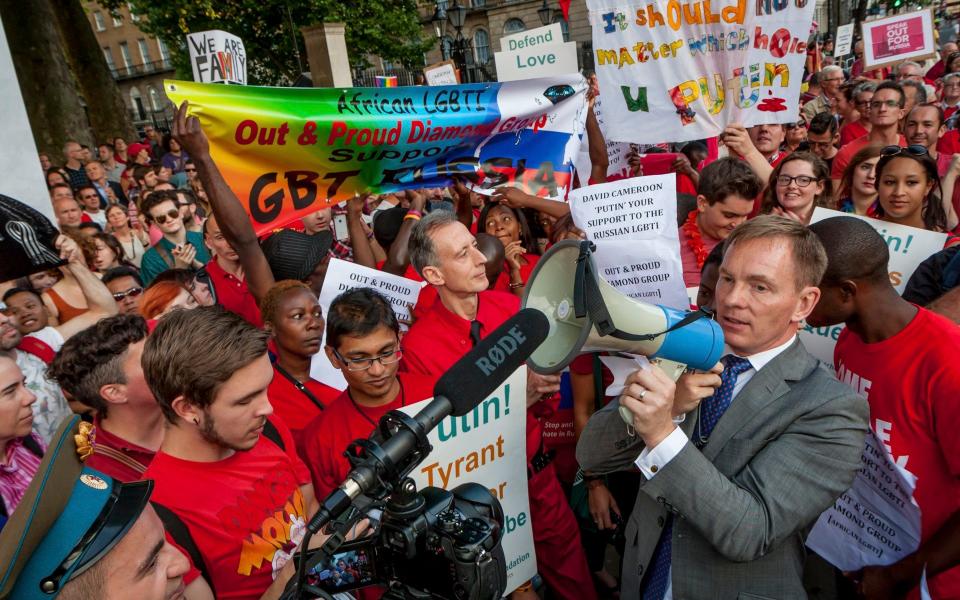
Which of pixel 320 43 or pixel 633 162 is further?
pixel 320 43

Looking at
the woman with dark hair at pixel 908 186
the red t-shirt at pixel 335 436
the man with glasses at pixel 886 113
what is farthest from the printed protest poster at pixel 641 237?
the man with glasses at pixel 886 113

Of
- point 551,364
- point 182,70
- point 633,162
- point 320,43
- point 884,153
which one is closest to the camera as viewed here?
point 551,364

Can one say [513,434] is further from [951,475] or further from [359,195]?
[359,195]

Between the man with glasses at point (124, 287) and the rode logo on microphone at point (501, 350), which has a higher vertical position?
the rode logo on microphone at point (501, 350)

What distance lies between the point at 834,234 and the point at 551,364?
4.09 feet

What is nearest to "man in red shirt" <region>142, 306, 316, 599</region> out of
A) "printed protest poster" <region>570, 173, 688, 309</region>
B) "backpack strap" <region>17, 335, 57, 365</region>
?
"printed protest poster" <region>570, 173, 688, 309</region>

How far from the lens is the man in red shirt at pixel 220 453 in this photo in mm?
1936

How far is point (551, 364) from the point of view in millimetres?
1671

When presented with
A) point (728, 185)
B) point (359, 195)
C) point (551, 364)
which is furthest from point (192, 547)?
point (728, 185)

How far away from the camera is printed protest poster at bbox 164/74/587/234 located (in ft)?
10.7

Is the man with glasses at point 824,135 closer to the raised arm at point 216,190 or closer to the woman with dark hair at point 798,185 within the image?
the woman with dark hair at point 798,185

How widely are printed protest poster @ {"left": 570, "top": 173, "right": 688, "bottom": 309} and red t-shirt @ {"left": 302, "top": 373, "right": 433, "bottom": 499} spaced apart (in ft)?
3.93

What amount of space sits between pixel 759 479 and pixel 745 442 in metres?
0.12

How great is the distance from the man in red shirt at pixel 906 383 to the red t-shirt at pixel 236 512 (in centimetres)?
197
